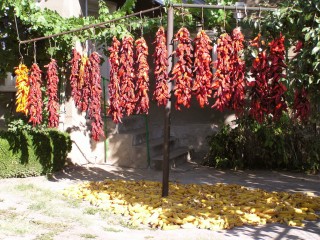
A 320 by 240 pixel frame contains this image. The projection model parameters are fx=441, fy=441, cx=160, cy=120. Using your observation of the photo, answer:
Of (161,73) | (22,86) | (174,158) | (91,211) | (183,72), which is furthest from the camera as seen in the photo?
(174,158)

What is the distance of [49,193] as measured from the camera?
7.37 metres

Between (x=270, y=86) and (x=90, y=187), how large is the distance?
3870mm

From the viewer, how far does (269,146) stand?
9867mm

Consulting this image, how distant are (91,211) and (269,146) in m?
5.01

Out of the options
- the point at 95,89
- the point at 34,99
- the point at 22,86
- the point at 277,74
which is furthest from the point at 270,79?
the point at 22,86

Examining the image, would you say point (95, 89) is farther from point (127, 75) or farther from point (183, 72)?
point (183, 72)

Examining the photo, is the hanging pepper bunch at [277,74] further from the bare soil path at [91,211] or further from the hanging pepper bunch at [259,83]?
the bare soil path at [91,211]

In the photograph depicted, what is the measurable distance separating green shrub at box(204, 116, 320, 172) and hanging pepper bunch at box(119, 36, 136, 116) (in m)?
4.35

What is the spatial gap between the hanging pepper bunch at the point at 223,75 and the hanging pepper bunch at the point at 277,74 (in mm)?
542

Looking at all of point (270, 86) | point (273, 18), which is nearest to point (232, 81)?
point (270, 86)

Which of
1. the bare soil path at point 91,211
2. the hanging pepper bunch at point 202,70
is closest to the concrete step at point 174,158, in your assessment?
the bare soil path at point 91,211

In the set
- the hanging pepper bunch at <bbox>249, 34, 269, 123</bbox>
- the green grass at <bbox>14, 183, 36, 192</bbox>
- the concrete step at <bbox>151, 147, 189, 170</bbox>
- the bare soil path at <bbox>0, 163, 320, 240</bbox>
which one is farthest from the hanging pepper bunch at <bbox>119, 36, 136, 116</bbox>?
the concrete step at <bbox>151, 147, 189, 170</bbox>

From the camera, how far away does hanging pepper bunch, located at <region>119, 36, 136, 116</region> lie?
21.2 feet

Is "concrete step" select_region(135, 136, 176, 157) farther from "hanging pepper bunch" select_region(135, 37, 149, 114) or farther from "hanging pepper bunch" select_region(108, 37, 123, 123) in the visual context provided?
"hanging pepper bunch" select_region(135, 37, 149, 114)
